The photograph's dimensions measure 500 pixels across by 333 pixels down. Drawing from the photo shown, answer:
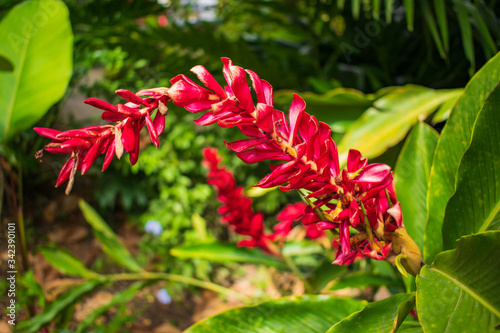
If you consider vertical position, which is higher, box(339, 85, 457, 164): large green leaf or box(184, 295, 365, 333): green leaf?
box(339, 85, 457, 164): large green leaf

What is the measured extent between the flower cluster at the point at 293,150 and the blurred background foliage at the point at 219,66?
58 centimetres

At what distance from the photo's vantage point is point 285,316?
60 cm

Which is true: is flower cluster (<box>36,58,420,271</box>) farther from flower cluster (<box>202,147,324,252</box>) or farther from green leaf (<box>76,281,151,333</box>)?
green leaf (<box>76,281,151,333</box>)

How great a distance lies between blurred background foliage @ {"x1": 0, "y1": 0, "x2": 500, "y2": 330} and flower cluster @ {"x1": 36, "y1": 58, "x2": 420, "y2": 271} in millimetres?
580

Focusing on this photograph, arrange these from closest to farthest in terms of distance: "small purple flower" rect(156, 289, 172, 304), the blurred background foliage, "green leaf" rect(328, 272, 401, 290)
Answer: "green leaf" rect(328, 272, 401, 290)
the blurred background foliage
"small purple flower" rect(156, 289, 172, 304)

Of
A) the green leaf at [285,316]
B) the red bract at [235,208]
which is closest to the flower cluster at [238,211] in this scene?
the red bract at [235,208]

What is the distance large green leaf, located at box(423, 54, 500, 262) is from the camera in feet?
1.78

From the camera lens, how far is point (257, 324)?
57 centimetres

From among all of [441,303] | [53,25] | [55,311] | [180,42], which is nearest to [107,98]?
[180,42]

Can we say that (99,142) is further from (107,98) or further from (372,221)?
(107,98)

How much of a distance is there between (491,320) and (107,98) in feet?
7.00

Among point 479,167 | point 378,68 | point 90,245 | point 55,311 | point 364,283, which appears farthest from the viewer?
point 90,245

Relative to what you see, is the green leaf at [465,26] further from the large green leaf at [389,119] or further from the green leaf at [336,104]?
the green leaf at [336,104]

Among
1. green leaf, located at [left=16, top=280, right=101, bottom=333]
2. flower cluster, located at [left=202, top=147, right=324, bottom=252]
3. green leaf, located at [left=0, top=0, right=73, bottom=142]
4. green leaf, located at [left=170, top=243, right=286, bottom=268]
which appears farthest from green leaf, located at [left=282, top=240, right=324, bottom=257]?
green leaf, located at [left=0, top=0, right=73, bottom=142]
